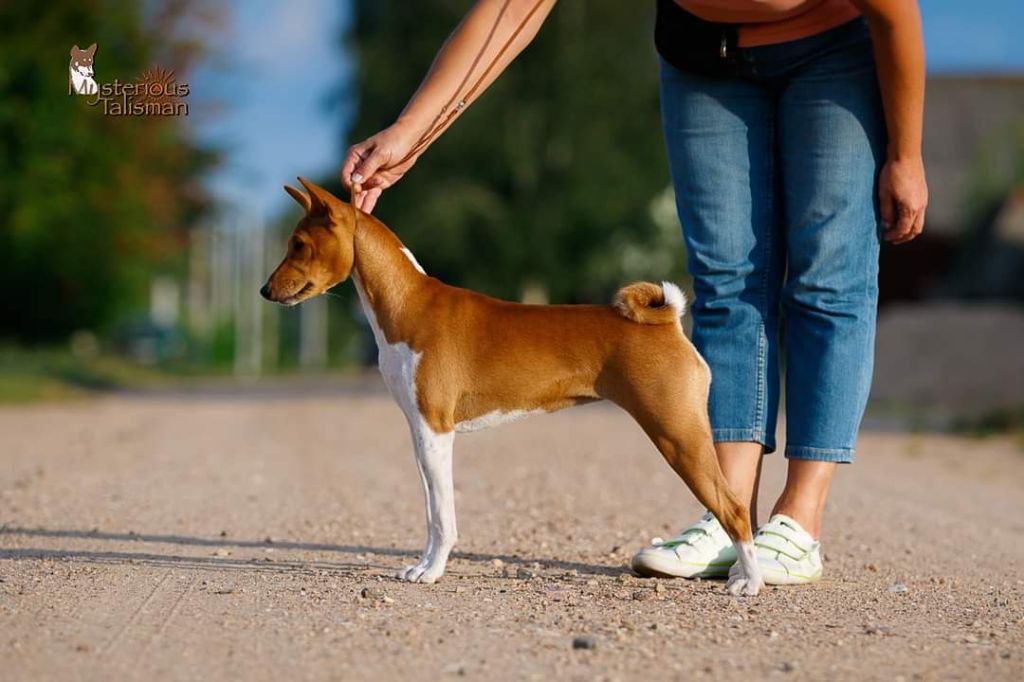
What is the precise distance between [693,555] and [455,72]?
1.84 metres

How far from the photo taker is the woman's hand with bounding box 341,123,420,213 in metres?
4.51

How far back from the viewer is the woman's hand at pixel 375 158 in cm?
451

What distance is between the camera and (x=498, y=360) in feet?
14.0

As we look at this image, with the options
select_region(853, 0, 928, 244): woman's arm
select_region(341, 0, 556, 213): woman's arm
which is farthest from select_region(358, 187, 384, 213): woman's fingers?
select_region(853, 0, 928, 244): woman's arm

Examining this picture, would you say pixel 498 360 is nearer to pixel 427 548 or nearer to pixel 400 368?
pixel 400 368

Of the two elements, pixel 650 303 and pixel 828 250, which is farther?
pixel 828 250

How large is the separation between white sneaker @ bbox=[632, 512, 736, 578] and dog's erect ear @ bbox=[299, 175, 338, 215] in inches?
59.3

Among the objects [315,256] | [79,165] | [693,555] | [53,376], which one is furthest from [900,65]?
[53,376]

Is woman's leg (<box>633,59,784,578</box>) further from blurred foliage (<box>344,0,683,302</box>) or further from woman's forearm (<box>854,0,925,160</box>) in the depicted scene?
blurred foliage (<box>344,0,683,302</box>)

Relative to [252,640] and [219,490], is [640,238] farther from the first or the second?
[252,640]

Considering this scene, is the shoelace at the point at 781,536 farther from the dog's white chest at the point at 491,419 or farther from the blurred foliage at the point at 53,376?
the blurred foliage at the point at 53,376

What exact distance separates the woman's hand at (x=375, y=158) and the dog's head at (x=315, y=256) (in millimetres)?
127

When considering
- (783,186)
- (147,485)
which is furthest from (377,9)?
(783,186)

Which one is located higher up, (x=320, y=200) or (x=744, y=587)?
(x=320, y=200)
